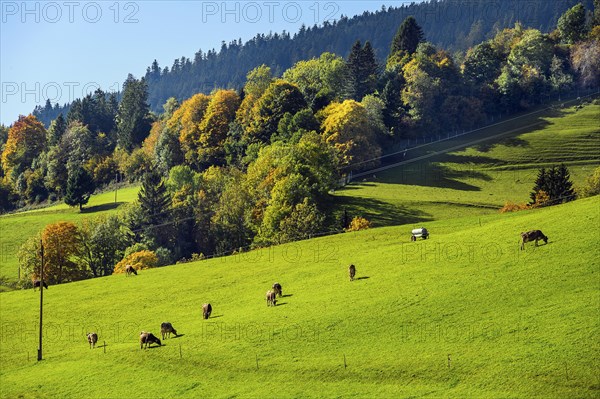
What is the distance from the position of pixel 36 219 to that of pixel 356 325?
11643 cm

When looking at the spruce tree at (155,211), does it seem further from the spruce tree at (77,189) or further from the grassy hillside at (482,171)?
the spruce tree at (77,189)

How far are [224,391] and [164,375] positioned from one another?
607 cm

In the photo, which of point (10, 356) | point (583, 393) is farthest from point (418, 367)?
point (10, 356)

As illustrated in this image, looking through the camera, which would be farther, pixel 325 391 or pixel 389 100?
pixel 389 100

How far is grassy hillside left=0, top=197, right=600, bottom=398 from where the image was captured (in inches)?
2003

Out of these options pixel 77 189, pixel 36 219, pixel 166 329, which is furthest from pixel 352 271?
pixel 77 189

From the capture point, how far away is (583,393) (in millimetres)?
45781

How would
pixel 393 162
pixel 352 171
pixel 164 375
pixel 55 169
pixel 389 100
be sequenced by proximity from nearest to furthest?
1. pixel 164 375
2. pixel 352 171
3. pixel 393 162
4. pixel 389 100
5. pixel 55 169

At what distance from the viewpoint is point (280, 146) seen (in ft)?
456

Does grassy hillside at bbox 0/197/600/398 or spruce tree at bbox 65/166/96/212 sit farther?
spruce tree at bbox 65/166/96/212

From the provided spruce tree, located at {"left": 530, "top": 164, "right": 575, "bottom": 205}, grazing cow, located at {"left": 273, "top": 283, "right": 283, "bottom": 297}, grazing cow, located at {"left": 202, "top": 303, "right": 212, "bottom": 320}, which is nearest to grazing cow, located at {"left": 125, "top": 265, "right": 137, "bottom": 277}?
grazing cow, located at {"left": 273, "top": 283, "right": 283, "bottom": 297}

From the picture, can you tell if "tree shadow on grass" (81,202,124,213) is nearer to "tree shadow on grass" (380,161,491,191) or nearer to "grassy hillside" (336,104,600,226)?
"grassy hillside" (336,104,600,226)

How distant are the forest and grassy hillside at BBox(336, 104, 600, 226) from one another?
20.1 feet

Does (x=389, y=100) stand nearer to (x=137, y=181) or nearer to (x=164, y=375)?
(x=137, y=181)
